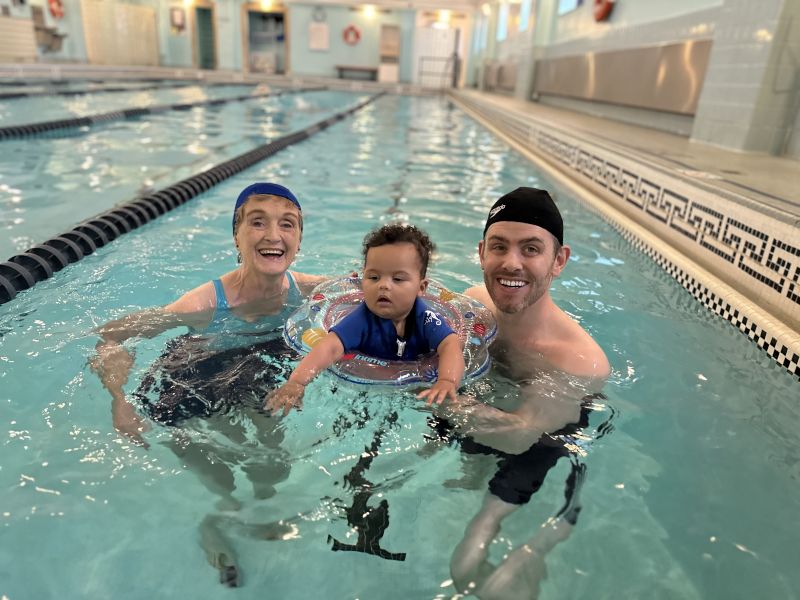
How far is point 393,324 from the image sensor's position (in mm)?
2131

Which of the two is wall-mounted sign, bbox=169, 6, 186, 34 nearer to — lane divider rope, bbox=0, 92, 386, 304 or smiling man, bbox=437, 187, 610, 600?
lane divider rope, bbox=0, 92, 386, 304

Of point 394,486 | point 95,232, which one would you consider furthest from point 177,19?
point 394,486

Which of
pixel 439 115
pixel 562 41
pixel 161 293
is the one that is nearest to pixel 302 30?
pixel 439 115

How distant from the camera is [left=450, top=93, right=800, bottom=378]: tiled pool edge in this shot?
2688 millimetres

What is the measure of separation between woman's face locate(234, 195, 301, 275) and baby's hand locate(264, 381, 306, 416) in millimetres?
673

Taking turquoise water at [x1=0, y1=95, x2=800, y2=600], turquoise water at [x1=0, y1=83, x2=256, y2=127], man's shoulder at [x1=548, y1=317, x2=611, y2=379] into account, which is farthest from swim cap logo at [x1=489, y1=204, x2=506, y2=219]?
turquoise water at [x1=0, y1=83, x2=256, y2=127]

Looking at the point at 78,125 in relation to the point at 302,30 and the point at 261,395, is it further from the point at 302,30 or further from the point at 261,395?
the point at 302,30

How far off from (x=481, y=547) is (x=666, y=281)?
9.45 feet

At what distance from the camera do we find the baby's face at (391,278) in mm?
1994

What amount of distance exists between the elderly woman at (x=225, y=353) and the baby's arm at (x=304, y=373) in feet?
0.48

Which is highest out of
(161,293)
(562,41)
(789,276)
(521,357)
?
(562,41)

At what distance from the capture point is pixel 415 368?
6.67 ft

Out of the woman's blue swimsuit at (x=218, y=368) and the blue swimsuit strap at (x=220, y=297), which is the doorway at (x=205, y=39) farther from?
the woman's blue swimsuit at (x=218, y=368)

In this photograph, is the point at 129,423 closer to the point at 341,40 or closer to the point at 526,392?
the point at 526,392
